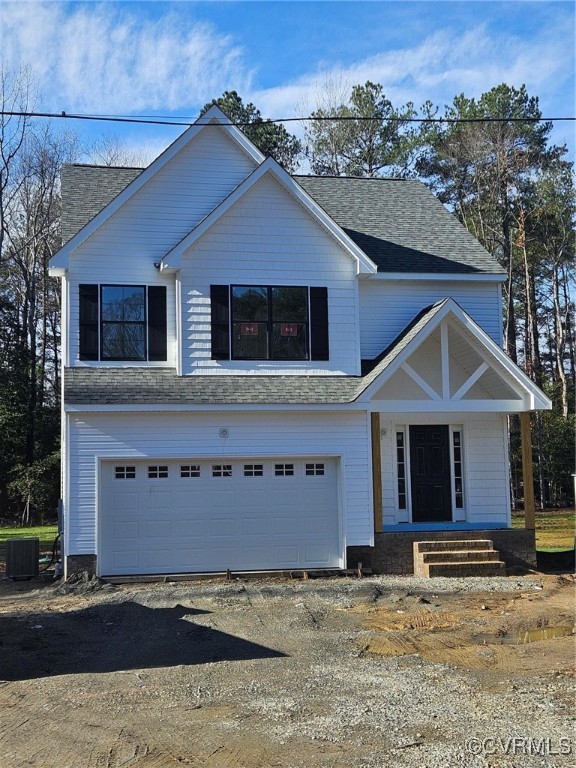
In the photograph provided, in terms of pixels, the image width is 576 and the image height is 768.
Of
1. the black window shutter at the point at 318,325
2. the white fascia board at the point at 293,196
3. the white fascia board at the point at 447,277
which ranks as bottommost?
the black window shutter at the point at 318,325

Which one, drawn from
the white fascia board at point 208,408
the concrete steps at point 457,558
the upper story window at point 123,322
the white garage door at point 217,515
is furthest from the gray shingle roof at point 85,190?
the concrete steps at point 457,558

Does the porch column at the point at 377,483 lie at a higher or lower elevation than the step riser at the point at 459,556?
higher

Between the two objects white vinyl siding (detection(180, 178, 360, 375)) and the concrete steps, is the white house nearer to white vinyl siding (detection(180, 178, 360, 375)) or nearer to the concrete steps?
white vinyl siding (detection(180, 178, 360, 375))

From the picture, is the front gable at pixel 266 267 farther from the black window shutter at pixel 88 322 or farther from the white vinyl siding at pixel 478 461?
the white vinyl siding at pixel 478 461

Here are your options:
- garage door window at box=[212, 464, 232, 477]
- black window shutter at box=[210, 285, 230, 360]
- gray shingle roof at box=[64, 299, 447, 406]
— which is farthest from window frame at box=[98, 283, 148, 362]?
garage door window at box=[212, 464, 232, 477]

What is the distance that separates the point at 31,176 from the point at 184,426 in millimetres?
28711

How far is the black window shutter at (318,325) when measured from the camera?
16.0 metres

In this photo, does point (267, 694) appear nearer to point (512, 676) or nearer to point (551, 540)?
point (512, 676)

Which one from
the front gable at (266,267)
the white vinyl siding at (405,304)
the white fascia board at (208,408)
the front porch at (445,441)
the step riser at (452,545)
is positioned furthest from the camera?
the white vinyl siding at (405,304)

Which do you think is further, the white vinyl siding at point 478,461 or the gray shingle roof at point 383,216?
the gray shingle roof at point 383,216

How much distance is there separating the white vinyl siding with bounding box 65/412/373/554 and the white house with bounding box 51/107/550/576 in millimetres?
35

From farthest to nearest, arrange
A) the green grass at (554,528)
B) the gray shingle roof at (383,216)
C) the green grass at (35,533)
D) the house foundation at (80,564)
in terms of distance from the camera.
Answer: the green grass at (35,533) → the green grass at (554,528) → the gray shingle roof at (383,216) → the house foundation at (80,564)

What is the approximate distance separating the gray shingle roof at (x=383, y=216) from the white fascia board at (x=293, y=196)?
0.82 metres

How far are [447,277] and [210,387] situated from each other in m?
5.57
